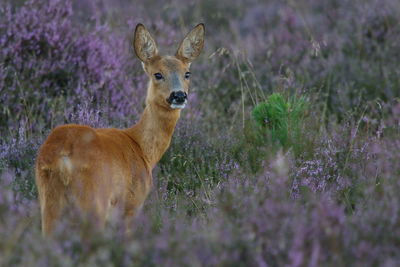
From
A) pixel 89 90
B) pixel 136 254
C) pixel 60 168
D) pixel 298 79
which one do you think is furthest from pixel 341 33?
pixel 136 254

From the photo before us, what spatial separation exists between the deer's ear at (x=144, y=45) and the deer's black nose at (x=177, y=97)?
602 mm

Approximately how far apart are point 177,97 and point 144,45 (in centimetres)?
70

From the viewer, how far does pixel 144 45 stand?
5.54 m

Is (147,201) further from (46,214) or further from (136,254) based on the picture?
(136,254)

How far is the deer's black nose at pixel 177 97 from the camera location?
5070 mm

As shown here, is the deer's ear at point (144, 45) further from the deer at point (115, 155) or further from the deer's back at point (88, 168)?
the deer's back at point (88, 168)

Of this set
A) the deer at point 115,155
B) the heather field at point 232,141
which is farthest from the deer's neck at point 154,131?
the heather field at point 232,141

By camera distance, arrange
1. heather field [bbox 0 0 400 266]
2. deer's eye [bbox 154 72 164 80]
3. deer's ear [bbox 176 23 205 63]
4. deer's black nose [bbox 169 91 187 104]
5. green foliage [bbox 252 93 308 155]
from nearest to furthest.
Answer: heather field [bbox 0 0 400 266] → deer's black nose [bbox 169 91 187 104] → deer's eye [bbox 154 72 164 80] → deer's ear [bbox 176 23 205 63] → green foliage [bbox 252 93 308 155]

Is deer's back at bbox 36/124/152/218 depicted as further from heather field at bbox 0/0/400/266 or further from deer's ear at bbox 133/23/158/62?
deer's ear at bbox 133/23/158/62

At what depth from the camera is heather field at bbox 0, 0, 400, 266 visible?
10.5 feet

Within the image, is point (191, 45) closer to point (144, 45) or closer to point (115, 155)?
point (144, 45)

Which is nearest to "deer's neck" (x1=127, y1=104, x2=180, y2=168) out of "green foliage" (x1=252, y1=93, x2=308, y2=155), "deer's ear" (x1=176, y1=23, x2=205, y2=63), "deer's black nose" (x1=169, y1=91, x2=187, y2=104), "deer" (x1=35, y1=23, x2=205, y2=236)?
"deer" (x1=35, y1=23, x2=205, y2=236)

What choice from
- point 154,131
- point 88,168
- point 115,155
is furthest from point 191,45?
point 88,168

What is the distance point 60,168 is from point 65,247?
0.74 meters
